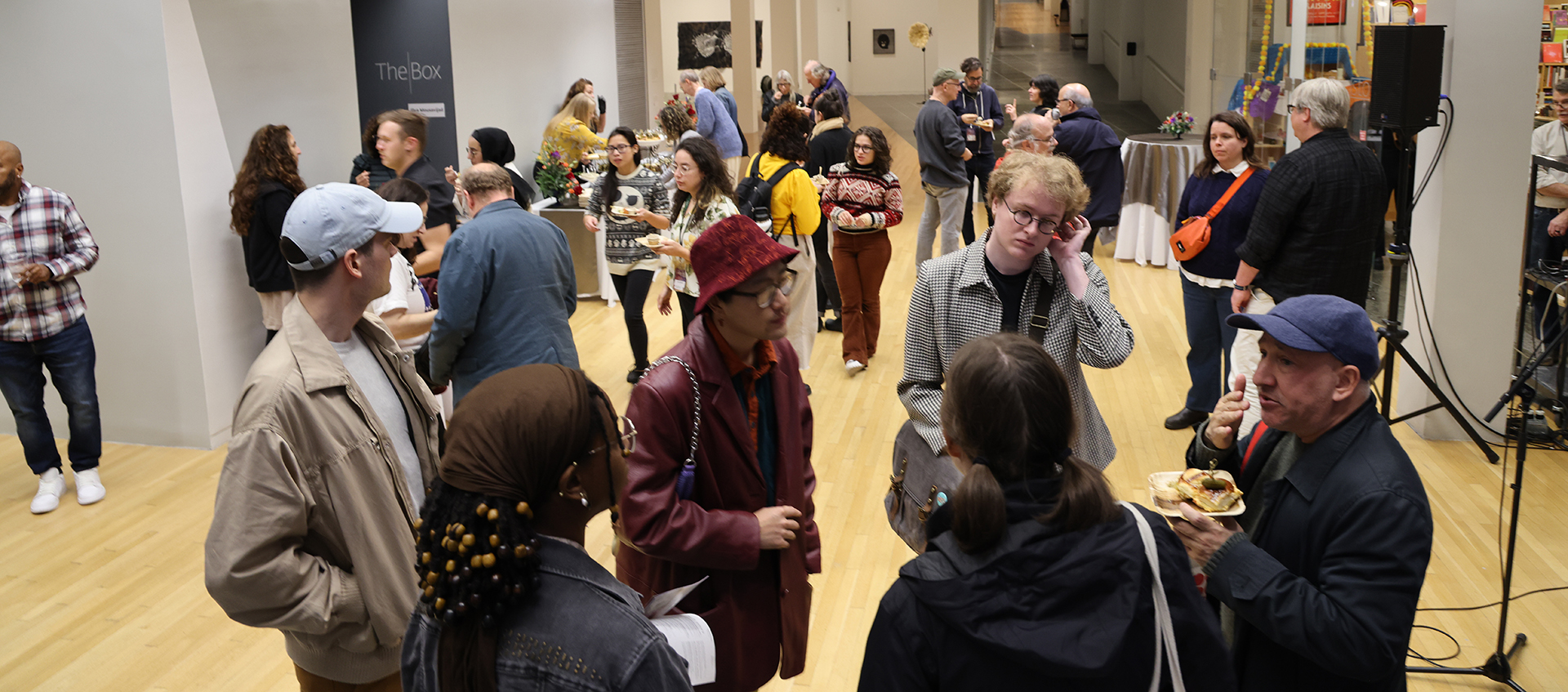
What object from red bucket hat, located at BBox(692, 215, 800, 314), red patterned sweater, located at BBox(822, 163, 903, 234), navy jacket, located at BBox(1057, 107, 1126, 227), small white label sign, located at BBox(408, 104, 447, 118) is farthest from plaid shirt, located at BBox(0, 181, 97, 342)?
navy jacket, located at BBox(1057, 107, 1126, 227)

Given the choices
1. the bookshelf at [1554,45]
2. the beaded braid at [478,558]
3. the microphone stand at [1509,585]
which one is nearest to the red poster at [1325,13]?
the bookshelf at [1554,45]

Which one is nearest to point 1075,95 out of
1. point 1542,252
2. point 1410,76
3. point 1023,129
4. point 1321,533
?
point 1023,129

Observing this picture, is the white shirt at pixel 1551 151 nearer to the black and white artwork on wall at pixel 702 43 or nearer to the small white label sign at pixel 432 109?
the small white label sign at pixel 432 109

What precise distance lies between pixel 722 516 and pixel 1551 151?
6.53 metres

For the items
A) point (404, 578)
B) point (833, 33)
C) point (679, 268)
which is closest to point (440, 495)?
point (404, 578)

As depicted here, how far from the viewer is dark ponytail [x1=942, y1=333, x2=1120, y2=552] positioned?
1487 millimetres

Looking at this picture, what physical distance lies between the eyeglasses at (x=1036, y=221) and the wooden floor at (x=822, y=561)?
164 centimetres

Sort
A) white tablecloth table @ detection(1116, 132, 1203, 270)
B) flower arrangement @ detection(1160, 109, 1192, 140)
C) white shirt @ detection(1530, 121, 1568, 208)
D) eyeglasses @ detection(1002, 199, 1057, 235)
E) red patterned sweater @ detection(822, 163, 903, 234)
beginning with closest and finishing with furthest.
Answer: eyeglasses @ detection(1002, 199, 1057, 235), white shirt @ detection(1530, 121, 1568, 208), red patterned sweater @ detection(822, 163, 903, 234), white tablecloth table @ detection(1116, 132, 1203, 270), flower arrangement @ detection(1160, 109, 1192, 140)

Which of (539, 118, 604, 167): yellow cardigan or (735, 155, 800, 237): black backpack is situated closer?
(735, 155, 800, 237): black backpack

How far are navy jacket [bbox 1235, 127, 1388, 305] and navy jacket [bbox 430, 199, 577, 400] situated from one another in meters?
3.04

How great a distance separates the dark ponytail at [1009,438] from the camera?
1487 mm

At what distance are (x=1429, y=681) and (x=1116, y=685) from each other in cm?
261

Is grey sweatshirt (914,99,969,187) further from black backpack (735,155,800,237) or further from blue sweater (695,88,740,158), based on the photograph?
blue sweater (695,88,740,158)

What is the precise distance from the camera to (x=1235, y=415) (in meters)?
2.21
